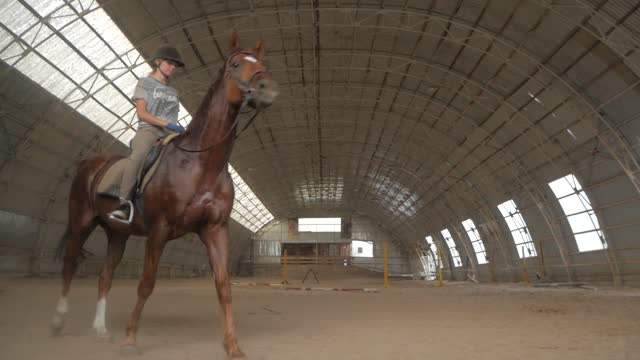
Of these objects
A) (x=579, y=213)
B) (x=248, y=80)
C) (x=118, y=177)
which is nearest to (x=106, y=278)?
(x=118, y=177)

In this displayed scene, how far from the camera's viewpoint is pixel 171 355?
4.07 meters

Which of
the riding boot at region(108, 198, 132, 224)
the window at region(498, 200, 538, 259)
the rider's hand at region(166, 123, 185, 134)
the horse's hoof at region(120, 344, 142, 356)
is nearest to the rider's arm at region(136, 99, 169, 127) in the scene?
the rider's hand at region(166, 123, 185, 134)

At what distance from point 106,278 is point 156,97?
2523 millimetres

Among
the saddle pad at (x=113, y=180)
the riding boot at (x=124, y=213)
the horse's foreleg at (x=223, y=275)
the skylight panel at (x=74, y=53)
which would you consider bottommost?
the horse's foreleg at (x=223, y=275)

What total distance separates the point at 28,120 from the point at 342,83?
19.6 m

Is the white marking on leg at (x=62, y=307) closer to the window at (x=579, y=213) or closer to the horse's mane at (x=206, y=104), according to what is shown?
the horse's mane at (x=206, y=104)

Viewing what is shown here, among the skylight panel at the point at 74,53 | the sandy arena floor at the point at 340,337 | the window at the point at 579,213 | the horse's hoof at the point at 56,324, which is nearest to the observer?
the sandy arena floor at the point at 340,337

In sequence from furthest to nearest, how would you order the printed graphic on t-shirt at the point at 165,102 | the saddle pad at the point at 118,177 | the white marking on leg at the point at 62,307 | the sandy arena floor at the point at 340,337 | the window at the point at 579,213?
the window at the point at 579,213 < the white marking on leg at the point at 62,307 < the printed graphic on t-shirt at the point at 165,102 < the saddle pad at the point at 118,177 < the sandy arena floor at the point at 340,337

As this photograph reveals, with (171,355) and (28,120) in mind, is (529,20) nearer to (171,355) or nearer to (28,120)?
(171,355)

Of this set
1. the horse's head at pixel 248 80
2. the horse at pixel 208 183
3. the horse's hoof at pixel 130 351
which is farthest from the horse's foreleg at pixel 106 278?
the horse's head at pixel 248 80

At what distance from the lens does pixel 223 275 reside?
4191 millimetres

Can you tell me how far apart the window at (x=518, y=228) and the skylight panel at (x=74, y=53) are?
2891 cm

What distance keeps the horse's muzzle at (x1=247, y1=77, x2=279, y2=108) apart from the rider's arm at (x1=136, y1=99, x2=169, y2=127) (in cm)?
116

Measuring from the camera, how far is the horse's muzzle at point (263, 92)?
13.6 feet
